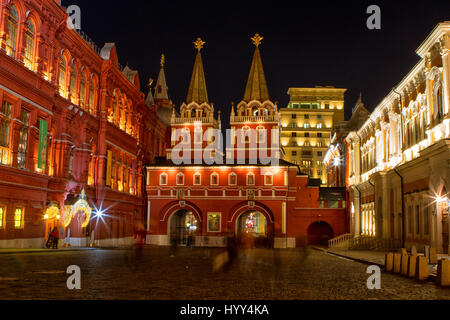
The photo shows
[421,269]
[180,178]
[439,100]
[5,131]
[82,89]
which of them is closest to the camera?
[421,269]

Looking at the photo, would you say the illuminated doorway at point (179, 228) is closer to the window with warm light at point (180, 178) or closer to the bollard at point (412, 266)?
the window with warm light at point (180, 178)

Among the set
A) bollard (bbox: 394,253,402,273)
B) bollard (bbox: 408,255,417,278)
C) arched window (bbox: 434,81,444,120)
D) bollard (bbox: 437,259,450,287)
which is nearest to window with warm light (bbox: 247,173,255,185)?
arched window (bbox: 434,81,444,120)

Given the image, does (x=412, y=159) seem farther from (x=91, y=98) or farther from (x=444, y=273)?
(x=91, y=98)

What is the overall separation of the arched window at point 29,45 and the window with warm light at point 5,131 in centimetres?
364

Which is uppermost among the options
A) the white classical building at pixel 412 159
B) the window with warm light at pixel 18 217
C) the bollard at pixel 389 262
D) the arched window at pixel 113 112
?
the arched window at pixel 113 112

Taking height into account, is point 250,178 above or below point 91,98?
below

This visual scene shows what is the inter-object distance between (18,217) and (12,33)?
11154 millimetres

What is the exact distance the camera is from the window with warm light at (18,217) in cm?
2854

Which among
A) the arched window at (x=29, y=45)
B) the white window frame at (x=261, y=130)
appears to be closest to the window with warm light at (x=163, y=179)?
the white window frame at (x=261, y=130)

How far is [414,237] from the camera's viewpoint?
2930 cm

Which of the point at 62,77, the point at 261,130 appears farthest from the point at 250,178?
the point at 62,77

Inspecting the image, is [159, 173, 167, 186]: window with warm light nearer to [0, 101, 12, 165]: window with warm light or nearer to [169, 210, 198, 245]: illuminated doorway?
[169, 210, 198, 245]: illuminated doorway

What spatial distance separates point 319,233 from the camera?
185ft

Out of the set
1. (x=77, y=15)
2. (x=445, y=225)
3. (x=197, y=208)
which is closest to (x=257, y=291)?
(x=445, y=225)
